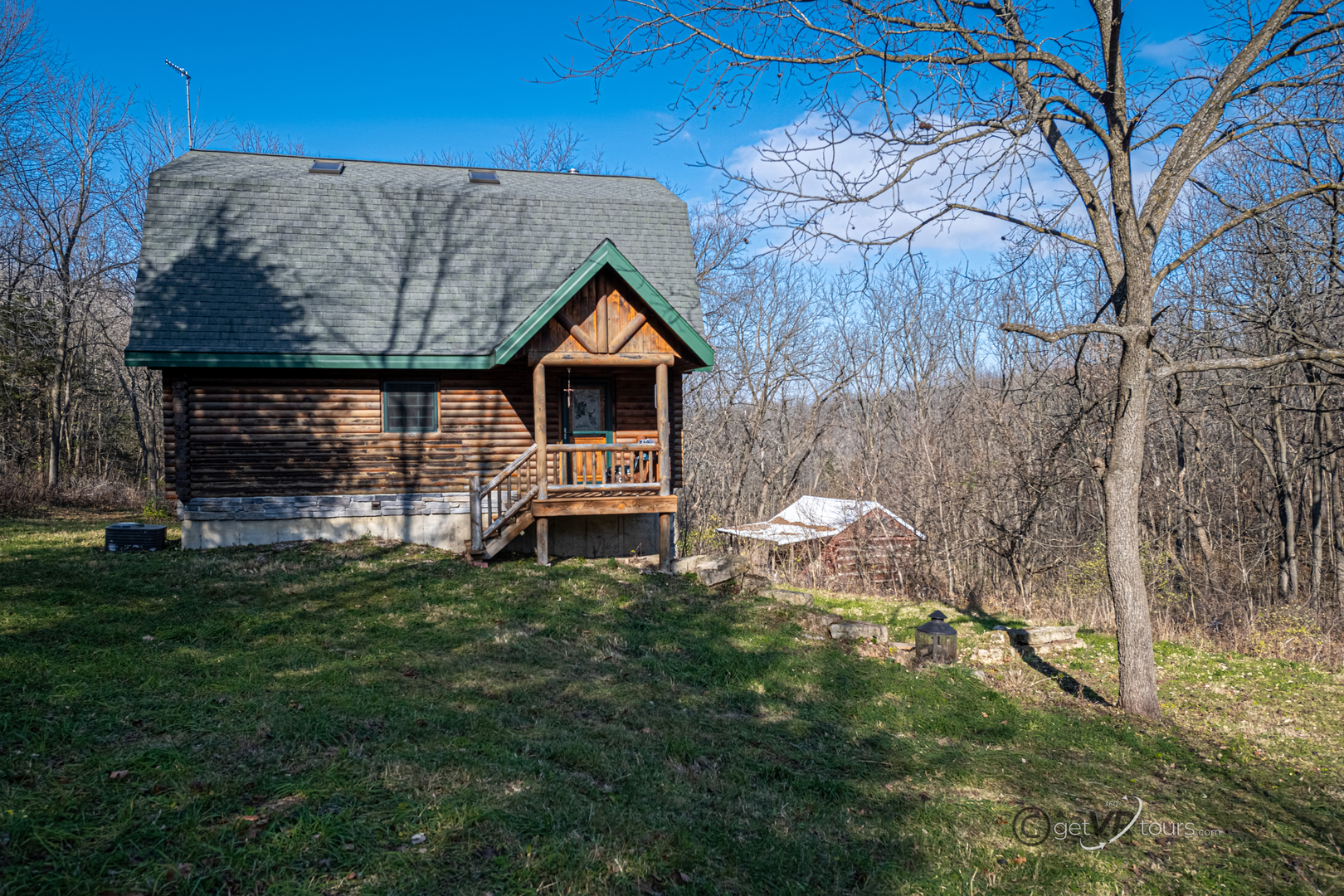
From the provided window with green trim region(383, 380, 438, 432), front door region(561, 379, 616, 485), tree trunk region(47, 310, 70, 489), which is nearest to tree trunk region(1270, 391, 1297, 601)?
front door region(561, 379, 616, 485)

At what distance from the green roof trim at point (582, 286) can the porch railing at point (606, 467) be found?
1823 millimetres

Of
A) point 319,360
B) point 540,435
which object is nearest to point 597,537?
point 540,435

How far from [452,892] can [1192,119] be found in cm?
894

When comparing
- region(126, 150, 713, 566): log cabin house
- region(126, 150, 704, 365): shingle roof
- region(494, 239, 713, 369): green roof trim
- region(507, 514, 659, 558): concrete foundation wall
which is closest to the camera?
region(494, 239, 713, 369): green roof trim

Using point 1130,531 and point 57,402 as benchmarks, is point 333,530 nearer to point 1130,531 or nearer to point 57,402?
point 1130,531

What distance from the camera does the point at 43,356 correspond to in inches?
882

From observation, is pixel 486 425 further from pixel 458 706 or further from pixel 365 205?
pixel 458 706

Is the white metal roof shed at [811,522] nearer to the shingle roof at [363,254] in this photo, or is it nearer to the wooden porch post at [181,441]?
the shingle roof at [363,254]

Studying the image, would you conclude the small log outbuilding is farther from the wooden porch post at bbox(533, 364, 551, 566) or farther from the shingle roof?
the wooden porch post at bbox(533, 364, 551, 566)

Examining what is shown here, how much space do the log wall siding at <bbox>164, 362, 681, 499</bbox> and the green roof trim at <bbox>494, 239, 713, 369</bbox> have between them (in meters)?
1.75

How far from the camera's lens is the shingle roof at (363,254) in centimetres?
1355

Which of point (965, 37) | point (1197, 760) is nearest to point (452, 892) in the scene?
point (1197, 760)

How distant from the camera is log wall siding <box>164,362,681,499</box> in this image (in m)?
13.4

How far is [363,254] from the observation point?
49.7 feet
